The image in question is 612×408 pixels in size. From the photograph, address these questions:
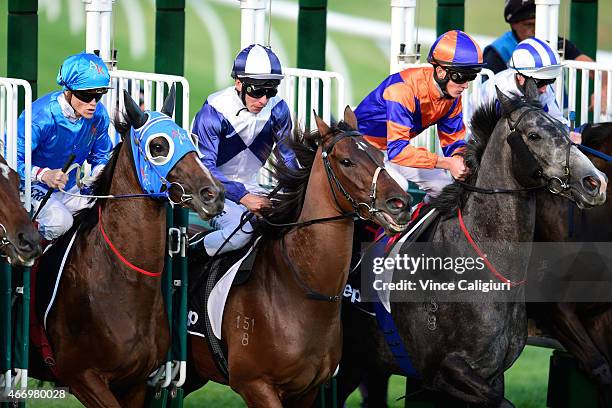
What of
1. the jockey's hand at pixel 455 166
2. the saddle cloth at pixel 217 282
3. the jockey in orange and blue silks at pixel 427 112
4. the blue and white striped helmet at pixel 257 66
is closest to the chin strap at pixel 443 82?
the jockey in orange and blue silks at pixel 427 112

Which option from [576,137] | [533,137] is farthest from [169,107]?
[576,137]

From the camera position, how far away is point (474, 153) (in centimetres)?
654

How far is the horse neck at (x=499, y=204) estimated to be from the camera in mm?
6297

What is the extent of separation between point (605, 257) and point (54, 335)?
2949 millimetres

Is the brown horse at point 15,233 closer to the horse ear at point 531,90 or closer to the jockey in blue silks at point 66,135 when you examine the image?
the jockey in blue silks at point 66,135

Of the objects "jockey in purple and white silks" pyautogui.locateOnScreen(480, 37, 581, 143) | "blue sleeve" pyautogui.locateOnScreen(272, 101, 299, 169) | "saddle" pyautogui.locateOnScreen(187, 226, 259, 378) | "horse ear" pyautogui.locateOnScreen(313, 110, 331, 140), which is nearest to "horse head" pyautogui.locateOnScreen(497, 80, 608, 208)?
"jockey in purple and white silks" pyautogui.locateOnScreen(480, 37, 581, 143)

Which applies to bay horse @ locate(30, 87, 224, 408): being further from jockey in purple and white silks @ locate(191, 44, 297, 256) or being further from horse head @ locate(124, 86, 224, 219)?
jockey in purple and white silks @ locate(191, 44, 297, 256)

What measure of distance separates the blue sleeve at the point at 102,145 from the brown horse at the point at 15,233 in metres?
1.15

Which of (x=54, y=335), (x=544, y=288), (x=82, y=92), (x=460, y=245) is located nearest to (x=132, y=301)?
(x=54, y=335)

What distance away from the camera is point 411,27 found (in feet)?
27.3

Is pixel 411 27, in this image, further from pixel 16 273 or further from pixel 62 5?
pixel 62 5

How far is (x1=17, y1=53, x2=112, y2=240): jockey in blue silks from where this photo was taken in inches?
242

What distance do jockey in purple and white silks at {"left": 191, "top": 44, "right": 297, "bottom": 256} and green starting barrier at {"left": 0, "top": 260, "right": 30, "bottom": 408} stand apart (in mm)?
991

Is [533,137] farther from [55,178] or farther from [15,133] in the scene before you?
[15,133]
